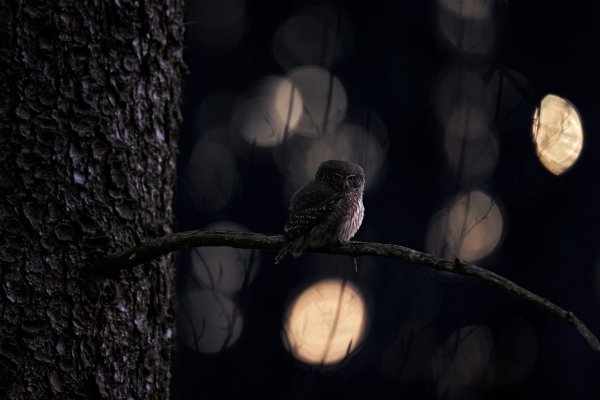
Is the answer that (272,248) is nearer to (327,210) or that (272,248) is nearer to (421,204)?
(327,210)

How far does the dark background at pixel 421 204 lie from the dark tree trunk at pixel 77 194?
17.4ft

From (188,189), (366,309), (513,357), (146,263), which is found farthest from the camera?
(366,309)

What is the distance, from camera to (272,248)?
2934 mm

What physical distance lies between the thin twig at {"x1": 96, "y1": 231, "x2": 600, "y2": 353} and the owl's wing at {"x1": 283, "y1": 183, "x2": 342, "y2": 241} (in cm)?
153

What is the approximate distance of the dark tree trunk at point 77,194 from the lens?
294 cm

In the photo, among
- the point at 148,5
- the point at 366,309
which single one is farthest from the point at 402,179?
the point at 148,5

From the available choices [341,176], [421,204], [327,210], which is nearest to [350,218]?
[327,210]

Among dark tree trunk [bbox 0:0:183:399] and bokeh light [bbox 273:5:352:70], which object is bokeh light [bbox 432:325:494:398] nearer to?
bokeh light [bbox 273:5:352:70]

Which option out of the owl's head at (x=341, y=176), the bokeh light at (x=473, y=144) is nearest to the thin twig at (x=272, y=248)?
the owl's head at (x=341, y=176)

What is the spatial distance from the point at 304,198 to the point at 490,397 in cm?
724

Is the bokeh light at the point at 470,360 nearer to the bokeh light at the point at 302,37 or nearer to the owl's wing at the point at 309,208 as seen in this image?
the bokeh light at the point at 302,37

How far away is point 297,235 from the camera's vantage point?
4.60 m

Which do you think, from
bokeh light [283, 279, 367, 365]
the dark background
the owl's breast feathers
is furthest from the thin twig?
the dark background

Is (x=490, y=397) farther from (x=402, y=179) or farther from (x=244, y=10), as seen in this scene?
(x=244, y=10)
